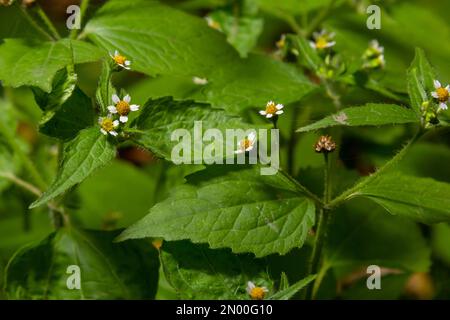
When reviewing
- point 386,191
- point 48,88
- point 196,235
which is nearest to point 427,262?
point 386,191

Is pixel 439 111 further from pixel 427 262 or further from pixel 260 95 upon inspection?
pixel 427 262

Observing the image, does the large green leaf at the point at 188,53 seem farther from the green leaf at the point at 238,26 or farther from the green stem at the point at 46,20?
the green leaf at the point at 238,26

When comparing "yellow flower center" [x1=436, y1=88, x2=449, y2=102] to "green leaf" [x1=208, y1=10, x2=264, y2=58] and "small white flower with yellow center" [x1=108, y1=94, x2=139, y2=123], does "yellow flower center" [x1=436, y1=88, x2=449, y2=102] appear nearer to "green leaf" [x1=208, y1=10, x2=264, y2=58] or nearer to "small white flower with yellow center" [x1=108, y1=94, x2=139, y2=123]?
"small white flower with yellow center" [x1=108, y1=94, x2=139, y2=123]

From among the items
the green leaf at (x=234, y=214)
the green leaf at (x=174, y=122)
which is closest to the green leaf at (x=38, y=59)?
the green leaf at (x=174, y=122)

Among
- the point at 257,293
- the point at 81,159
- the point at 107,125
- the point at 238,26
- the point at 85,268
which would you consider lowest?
the point at 257,293

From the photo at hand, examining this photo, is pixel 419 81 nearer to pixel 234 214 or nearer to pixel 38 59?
pixel 234 214

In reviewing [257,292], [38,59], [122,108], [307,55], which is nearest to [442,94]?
[307,55]
